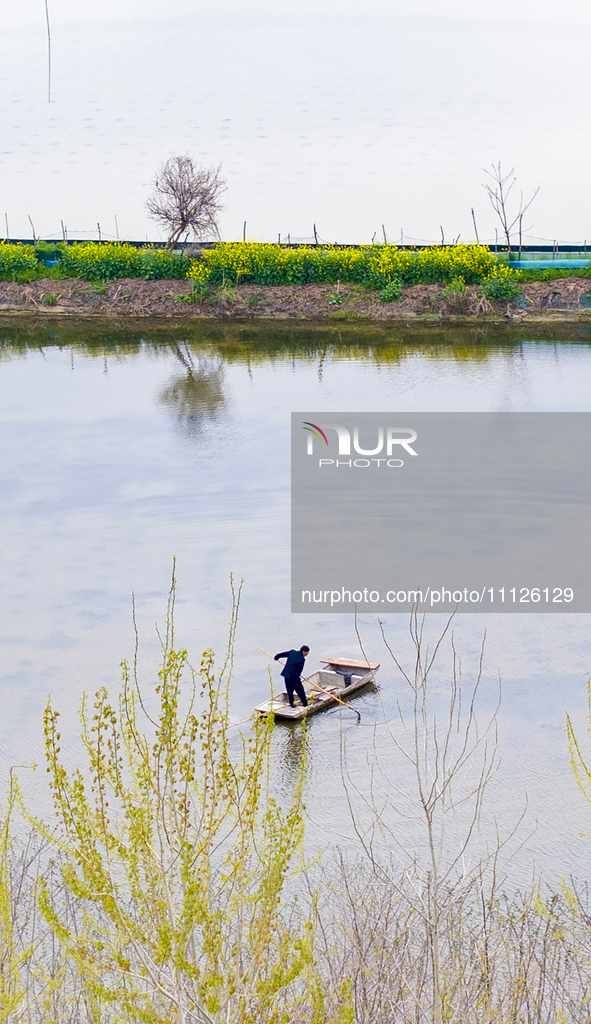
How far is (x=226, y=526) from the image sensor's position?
76.4 feet

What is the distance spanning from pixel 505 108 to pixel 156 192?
1314 inches

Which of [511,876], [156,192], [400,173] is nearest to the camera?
[511,876]

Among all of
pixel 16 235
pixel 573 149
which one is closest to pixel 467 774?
pixel 16 235

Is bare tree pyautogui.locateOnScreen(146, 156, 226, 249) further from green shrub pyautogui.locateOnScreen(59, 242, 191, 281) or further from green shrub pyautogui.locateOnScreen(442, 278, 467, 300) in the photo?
green shrub pyautogui.locateOnScreen(442, 278, 467, 300)

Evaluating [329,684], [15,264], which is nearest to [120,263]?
[15,264]

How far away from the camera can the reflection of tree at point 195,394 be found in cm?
3059

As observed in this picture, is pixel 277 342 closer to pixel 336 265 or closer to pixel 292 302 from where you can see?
pixel 292 302

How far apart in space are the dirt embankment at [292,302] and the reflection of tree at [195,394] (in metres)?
6.72

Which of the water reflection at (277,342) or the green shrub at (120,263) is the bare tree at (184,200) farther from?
the water reflection at (277,342)

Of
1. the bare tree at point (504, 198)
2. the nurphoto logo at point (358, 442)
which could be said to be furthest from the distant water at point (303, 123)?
the nurphoto logo at point (358, 442)

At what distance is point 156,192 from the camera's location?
46531 mm

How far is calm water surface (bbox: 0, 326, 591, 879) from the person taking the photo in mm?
15914

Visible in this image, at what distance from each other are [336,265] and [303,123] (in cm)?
2921

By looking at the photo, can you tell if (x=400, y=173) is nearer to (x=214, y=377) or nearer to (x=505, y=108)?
→ (x=505, y=108)
